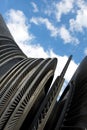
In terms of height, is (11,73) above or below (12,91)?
above

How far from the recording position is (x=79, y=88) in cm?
3862

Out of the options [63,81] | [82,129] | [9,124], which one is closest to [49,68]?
[63,81]

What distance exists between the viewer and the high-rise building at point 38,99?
29.0 meters

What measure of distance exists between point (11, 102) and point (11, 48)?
20220mm

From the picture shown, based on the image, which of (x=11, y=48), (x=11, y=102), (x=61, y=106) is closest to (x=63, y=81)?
(x=61, y=106)

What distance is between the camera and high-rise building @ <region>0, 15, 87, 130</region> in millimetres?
29031

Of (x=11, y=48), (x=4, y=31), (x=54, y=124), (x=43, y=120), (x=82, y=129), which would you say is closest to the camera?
(x=43, y=120)

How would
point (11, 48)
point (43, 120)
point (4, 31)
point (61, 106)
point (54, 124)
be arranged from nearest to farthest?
point (43, 120) < point (54, 124) < point (61, 106) < point (11, 48) < point (4, 31)

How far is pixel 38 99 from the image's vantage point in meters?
34.5

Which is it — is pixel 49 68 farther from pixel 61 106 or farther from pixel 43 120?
pixel 43 120

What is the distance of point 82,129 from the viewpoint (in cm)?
3184

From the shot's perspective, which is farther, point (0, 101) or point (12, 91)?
point (12, 91)

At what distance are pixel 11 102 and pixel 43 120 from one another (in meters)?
3.12

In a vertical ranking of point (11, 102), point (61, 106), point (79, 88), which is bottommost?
point (11, 102)
